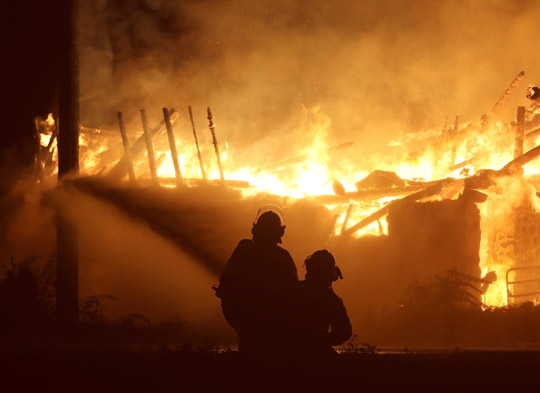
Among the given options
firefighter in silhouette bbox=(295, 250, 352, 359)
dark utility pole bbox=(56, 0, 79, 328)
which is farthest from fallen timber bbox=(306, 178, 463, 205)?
firefighter in silhouette bbox=(295, 250, 352, 359)

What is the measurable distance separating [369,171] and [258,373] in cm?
1204

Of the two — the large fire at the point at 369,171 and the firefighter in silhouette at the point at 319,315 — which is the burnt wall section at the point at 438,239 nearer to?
the large fire at the point at 369,171

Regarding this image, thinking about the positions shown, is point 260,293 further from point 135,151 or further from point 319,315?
point 135,151

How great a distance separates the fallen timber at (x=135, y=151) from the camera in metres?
12.9

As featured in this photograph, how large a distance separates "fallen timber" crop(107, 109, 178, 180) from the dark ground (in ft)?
24.9

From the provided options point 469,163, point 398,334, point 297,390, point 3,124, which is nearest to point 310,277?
point 297,390

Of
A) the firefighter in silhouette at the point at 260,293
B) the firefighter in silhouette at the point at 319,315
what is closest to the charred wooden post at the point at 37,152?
the firefighter in silhouette at the point at 260,293

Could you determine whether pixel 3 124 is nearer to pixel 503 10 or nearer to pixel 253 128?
pixel 253 128

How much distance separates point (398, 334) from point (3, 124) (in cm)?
1508

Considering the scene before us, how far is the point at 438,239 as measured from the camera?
1117 centimetres

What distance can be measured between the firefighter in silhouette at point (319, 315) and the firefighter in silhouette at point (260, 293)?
0.11 metres

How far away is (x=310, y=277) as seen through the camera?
13.2ft

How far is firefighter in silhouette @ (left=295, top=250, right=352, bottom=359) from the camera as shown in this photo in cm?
391

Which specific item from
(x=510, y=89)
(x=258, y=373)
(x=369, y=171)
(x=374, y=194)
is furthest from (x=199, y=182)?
(x=510, y=89)
